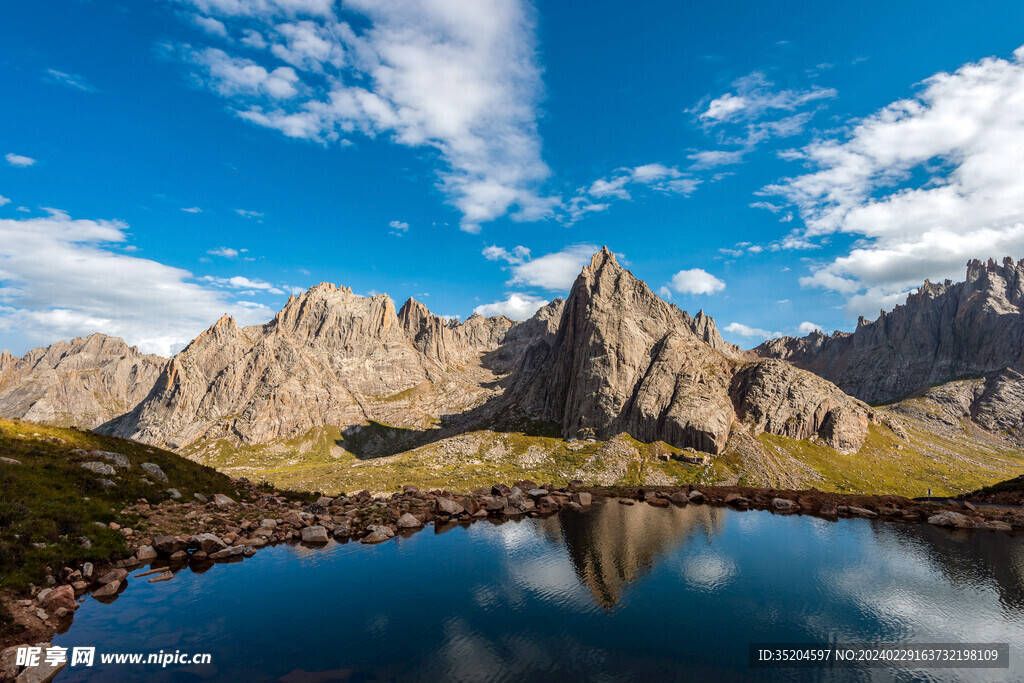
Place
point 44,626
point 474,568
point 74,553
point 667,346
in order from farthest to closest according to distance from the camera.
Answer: point 667,346 → point 474,568 → point 74,553 → point 44,626

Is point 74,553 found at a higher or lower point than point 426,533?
higher

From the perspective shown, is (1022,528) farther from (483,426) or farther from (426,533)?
(483,426)

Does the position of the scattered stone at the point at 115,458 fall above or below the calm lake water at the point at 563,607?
above

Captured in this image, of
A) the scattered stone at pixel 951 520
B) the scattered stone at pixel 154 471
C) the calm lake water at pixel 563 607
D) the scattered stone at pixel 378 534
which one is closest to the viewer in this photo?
the calm lake water at pixel 563 607

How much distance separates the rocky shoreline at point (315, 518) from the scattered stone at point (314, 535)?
100 millimetres

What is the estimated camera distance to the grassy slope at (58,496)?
96.0 feet

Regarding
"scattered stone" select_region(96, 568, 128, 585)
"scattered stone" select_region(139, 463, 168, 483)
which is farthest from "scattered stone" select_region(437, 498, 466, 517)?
"scattered stone" select_region(96, 568, 128, 585)

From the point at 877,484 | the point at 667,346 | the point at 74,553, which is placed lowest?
the point at 877,484

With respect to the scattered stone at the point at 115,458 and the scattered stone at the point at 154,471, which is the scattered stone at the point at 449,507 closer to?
the scattered stone at the point at 154,471

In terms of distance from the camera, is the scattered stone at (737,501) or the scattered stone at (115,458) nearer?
the scattered stone at (115,458)

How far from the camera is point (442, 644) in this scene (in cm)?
2783

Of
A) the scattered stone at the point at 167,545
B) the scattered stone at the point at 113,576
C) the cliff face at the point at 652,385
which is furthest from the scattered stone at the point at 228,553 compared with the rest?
the cliff face at the point at 652,385

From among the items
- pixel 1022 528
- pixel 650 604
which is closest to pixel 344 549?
pixel 650 604

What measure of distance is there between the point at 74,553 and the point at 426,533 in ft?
102
